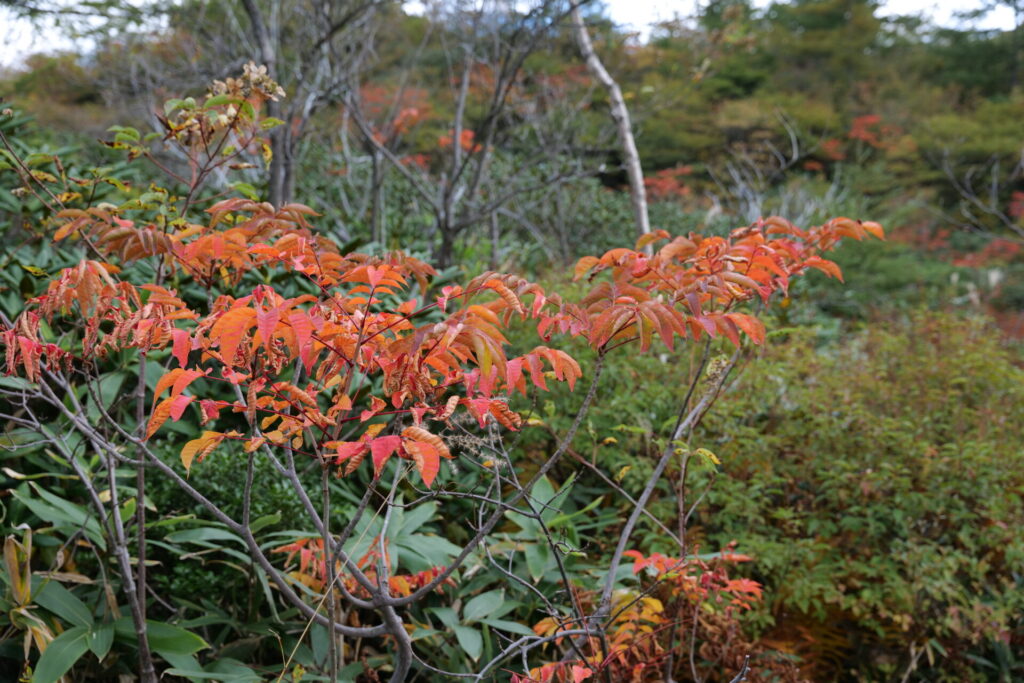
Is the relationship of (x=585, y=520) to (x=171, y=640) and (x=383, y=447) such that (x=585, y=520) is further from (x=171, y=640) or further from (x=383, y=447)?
(x=383, y=447)

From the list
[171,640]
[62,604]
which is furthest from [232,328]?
[62,604]

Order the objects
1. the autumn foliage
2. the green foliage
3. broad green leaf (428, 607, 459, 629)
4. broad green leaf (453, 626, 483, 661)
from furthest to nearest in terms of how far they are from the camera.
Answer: the green foliage < broad green leaf (428, 607, 459, 629) < broad green leaf (453, 626, 483, 661) < the autumn foliage

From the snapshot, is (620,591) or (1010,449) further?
(1010,449)

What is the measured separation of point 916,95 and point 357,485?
16209mm

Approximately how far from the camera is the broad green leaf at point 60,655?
1.80 metres

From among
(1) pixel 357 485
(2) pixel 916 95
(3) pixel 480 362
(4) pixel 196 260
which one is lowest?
(1) pixel 357 485

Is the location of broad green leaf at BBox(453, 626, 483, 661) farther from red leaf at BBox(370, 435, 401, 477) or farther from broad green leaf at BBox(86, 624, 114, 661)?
red leaf at BBox(370, 435, 401, 477)

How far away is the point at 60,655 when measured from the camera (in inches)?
72.9

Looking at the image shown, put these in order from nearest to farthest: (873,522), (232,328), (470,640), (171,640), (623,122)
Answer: (232,328), (171,640), (470,640), (873,522), (623,122)

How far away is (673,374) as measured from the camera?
3.67 m

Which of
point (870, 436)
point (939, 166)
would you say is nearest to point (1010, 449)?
point (870, 436)

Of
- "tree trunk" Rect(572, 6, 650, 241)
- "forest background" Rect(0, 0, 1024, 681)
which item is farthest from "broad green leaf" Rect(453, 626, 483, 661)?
"tree trunk" Rect(572, 6, 650, 241)

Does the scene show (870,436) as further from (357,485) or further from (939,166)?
(939,166)

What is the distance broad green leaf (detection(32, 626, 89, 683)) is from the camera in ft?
5.91
